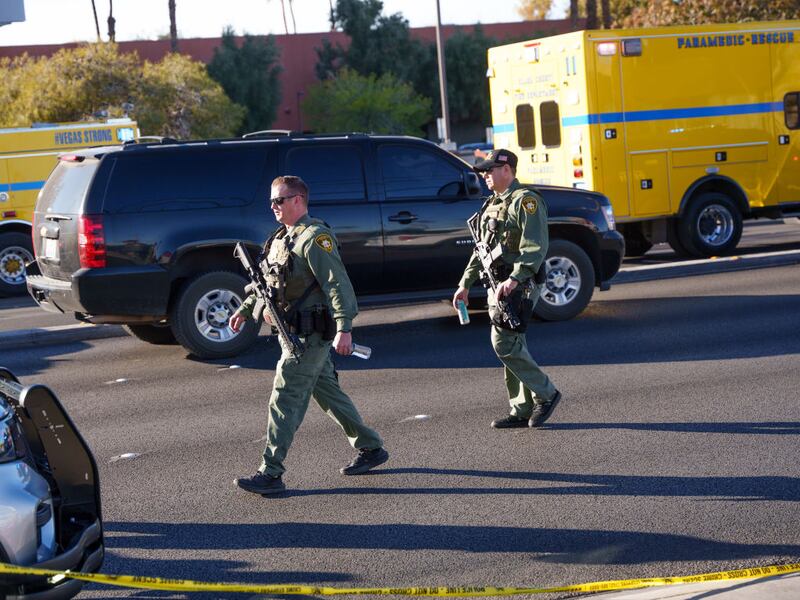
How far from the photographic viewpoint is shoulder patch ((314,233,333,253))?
6312mm

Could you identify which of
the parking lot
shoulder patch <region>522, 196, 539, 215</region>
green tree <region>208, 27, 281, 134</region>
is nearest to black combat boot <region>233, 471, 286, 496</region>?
the parking lot

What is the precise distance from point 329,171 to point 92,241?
7.66 ft

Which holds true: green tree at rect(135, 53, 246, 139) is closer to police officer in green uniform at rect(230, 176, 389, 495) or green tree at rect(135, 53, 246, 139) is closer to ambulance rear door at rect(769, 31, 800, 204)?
ambulance rear door at rect(769, 31, 800, 204)

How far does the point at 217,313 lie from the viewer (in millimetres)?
10820

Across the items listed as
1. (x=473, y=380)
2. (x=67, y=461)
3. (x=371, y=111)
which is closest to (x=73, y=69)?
(x=371, y=111)

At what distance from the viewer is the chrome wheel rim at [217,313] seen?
10.8 m

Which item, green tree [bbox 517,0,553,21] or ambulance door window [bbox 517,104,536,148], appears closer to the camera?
ambulance door window [bbox 517,104,536,148]

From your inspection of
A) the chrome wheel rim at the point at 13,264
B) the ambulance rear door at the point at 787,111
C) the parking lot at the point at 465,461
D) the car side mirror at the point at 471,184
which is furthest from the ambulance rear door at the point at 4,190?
the ambulance rear door at the point at 787,111

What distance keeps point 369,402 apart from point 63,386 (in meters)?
2.85

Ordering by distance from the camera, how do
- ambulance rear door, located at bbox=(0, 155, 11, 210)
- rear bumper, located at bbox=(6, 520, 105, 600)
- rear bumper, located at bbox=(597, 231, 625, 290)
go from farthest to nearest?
ambulance rear door, located at bbox=(0, 155, 11, 210) < rear bumper, located at bbox=(597, 231, 625, 290) < rear bumper, located at bbox=(6, 520, 105, 600)

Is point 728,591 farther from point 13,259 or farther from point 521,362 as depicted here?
point 13,259

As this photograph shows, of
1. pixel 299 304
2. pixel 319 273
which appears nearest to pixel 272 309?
pixel 299 304

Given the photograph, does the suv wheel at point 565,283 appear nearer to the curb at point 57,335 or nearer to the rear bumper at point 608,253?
the rear bumper at point 608,253

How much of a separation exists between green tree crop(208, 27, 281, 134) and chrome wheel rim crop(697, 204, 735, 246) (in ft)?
98.0
